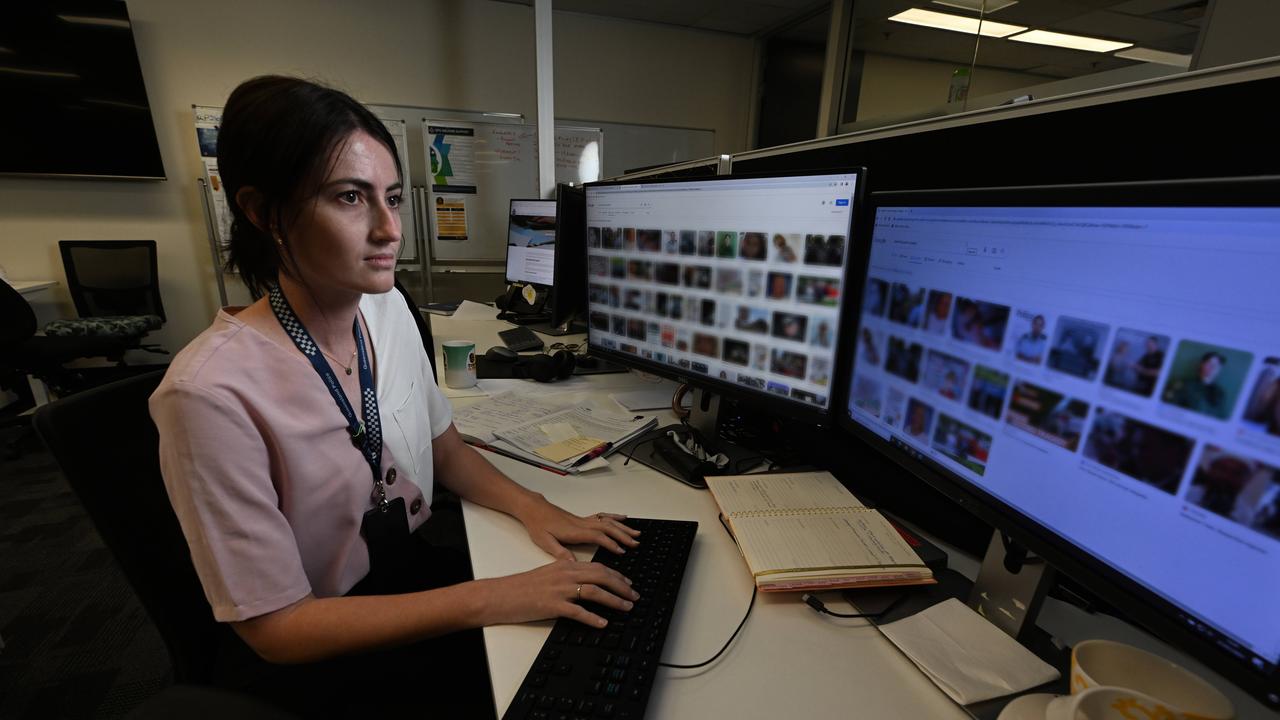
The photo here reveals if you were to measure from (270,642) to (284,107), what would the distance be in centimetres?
66

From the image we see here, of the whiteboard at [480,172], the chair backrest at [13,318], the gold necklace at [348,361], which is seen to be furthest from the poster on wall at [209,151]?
the gold necklace at [348,361]

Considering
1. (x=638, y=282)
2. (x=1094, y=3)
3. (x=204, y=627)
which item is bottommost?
(x=204, y=627)

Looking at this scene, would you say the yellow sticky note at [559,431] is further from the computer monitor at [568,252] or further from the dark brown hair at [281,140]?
the dark brown hair at [281,140]

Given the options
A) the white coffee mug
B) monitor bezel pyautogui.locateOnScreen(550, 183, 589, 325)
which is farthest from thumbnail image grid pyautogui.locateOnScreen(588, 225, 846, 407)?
the white coffee mug

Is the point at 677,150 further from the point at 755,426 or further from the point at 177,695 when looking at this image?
the point at 177,695

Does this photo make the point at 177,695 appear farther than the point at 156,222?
No

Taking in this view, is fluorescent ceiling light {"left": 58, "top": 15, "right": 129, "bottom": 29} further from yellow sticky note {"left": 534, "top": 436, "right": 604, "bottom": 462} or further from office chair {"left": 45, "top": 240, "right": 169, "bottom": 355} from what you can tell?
yellow sticky note {"left": 534, "top": 436, "right": 604, "bottom": 462}

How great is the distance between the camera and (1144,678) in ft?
1.53

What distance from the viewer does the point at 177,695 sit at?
506 millimetres

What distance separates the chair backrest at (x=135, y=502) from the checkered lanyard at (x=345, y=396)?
0.25 metres

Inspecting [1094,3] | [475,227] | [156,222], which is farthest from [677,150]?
[156,222]

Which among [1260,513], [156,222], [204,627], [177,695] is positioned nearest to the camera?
[1260,513]

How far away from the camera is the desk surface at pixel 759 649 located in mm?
522

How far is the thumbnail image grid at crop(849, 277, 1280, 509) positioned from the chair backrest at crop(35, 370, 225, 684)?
1003 mm
